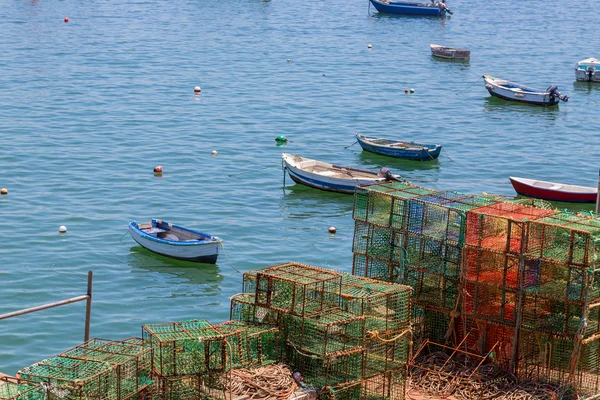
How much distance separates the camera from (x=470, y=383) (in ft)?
49.8

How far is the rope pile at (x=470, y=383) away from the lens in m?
14.9

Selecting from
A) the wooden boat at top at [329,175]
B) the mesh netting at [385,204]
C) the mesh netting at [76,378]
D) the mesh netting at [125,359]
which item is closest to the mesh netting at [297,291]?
the mesh netting at [125,359]

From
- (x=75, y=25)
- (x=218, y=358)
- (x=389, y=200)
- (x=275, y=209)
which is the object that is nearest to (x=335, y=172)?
(x=275, y=209)

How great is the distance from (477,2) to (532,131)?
45.8 meters

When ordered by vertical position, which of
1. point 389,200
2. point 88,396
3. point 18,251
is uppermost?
point 389,200

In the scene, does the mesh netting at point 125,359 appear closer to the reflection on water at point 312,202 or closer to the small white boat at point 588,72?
the reflection on water at point 312,202

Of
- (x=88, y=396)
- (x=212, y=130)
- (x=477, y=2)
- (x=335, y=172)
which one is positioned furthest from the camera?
(x=477, y=2)

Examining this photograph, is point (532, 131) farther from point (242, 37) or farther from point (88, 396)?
point (88, 396)

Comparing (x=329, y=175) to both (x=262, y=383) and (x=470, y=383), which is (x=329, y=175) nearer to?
(x=470, y=383)

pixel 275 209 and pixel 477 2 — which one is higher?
pixel 477 2

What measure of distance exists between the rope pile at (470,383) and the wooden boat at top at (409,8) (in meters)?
65.7

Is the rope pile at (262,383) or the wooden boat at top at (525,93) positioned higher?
the wooden boat at top at (525,93)

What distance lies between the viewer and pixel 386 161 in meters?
40.2

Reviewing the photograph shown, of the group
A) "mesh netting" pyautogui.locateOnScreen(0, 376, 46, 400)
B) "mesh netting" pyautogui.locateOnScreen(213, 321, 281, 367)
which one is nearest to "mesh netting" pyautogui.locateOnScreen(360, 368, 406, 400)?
"mesh netting" pyautogui.locateOnScreen(213, 321, 281, 367)
